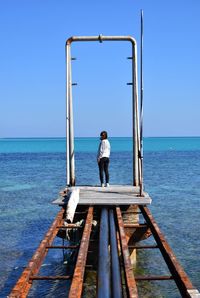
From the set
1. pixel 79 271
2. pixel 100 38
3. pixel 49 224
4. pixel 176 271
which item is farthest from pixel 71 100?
pixel 49 224

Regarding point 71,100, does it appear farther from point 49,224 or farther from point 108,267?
point 49,224

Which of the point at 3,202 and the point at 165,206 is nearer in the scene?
the point at 165,206

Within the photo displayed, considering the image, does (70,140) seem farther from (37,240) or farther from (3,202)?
(3,202)

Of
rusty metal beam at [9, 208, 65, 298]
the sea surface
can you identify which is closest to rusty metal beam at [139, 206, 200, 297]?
rusty metal beam at [9, 208, 65, 298]

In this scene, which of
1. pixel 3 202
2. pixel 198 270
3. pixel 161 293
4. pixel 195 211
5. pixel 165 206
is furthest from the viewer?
pixel 3 202

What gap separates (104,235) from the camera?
874cm

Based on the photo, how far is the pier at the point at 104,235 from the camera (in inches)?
227

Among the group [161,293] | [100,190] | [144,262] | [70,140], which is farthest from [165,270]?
[70,140]

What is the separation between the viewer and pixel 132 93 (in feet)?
44.7

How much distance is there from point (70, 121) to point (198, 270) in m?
5.74

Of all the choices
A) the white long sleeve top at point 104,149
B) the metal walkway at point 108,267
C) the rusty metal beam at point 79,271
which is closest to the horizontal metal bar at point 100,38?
the white long sleeve top at point 104,149

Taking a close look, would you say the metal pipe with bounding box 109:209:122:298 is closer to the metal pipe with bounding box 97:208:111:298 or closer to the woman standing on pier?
the metal pipe with bounding box 97:208:111:298

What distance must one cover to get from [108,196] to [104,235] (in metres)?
3.39

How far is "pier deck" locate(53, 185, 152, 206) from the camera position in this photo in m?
11.3
